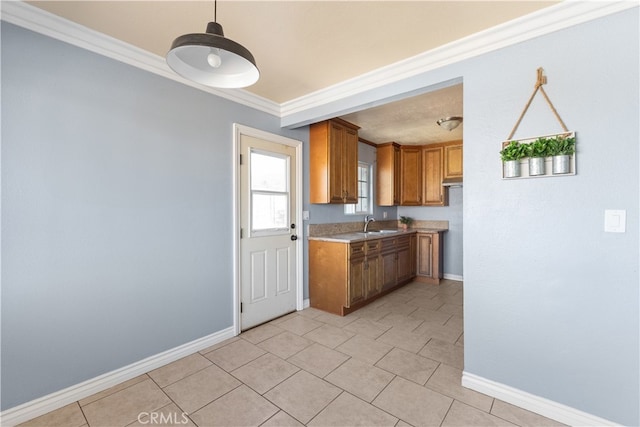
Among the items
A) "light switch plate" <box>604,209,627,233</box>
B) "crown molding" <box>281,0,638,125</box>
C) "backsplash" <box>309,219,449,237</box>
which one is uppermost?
"crown molding" <box>281,0,638,125</box>

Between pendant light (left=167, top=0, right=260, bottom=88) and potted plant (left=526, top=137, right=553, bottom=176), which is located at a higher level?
pendant light (left=167, top=0, right=260, bottom=88)

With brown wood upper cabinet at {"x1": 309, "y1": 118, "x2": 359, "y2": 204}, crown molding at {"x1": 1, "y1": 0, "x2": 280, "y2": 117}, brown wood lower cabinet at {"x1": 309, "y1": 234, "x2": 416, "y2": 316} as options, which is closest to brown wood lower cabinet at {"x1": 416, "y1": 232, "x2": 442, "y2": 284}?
brown wood lower cabinet at {"x1": 309, "y1": 234, "x2": 416, "y2": 316}

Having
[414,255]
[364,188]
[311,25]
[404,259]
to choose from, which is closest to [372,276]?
[404,259]

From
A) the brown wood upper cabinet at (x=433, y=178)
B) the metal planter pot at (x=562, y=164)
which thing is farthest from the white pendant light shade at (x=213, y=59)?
the brown wood upper cabinet at (x=433, y=178)

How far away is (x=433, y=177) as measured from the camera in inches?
207

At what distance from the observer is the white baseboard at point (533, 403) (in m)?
1.68

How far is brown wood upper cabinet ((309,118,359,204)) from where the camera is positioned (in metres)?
3.67

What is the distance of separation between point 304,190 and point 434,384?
253 cm

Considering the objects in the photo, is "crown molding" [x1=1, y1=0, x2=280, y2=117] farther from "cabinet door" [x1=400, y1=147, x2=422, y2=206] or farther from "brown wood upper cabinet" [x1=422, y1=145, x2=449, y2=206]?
"brown wood upper cabinet" [x1=422, y1=145, x2=449, y2=206]

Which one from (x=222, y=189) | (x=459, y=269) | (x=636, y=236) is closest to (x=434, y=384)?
(x=636, y=236)

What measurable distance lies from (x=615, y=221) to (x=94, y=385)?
356cm

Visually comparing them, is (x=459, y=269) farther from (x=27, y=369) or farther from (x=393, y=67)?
(x=27, y=369)

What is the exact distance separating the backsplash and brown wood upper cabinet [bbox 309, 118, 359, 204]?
1.46 ft

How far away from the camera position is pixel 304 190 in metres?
3.75
